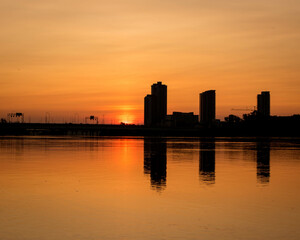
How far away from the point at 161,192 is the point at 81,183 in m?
7.96

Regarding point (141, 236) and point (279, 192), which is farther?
point (279, 192)

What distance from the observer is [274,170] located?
54.8 meters

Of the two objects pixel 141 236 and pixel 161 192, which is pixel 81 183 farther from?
pixel 141 236

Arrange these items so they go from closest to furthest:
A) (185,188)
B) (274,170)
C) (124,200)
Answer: (124,200) → (185,188) → (274,170)

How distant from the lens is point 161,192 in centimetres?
3578

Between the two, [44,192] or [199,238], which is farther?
[44,192]

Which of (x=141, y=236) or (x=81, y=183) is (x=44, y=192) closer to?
(x=81, y=183)

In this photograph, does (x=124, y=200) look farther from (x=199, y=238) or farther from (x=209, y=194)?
(x=199, y=238)

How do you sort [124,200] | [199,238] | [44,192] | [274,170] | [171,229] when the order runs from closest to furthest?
[199,238], [171,229], [124,200], [44,192], [274,170]

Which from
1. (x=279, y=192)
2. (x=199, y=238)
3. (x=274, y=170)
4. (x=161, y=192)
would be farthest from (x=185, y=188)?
(x=274, y=170)

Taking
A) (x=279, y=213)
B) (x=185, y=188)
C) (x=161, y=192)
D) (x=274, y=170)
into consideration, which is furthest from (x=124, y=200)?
(x=274, y=170)

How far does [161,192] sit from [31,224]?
13457mm

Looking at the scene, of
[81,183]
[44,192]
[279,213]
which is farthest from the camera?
[81,183]

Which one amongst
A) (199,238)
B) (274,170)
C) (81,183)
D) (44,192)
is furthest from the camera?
(274,170)
